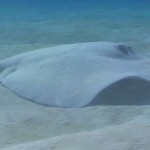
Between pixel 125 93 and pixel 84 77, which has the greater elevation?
pixel 84 77

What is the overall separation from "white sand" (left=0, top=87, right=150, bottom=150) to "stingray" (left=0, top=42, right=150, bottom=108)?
136mm

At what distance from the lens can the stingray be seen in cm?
339

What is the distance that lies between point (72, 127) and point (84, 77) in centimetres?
79

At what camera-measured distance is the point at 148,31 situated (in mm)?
9414

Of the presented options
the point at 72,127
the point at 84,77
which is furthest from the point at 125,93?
the point at 72,127

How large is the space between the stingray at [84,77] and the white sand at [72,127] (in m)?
0.14

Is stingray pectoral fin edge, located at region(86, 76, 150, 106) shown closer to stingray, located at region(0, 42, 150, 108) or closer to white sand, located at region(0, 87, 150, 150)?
stingray, located at region(0, 42, 150, 108)

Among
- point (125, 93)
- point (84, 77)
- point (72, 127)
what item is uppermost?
point (84, 77)

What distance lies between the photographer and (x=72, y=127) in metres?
2.97

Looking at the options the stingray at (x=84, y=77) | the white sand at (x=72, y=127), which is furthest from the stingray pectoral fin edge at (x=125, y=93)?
the white sand at (x=72, y=127)

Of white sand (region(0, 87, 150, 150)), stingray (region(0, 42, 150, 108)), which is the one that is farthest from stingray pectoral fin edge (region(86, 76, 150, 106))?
white sand (region(0, 87, 150, 150))

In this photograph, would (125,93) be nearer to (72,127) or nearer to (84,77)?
(84,77)

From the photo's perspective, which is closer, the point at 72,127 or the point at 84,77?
the point at 72,127

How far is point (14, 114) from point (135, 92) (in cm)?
124
